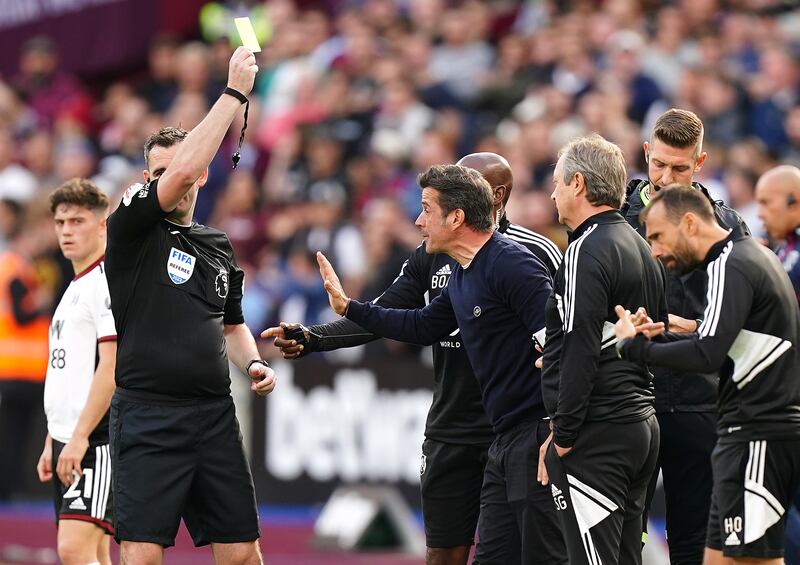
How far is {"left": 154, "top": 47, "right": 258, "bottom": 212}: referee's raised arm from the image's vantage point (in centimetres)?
654

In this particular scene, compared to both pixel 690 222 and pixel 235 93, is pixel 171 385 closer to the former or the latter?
pixel 235 93

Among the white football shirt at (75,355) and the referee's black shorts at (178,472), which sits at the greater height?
the white football shirt at (75,355)

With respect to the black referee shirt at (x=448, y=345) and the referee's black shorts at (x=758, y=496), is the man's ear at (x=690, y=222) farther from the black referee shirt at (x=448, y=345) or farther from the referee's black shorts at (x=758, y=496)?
the black referee shirt at (x=448, y=345)

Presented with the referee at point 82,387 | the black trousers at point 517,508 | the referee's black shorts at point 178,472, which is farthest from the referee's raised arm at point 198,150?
the black trousers at point 517,508

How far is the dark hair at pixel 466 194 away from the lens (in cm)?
712

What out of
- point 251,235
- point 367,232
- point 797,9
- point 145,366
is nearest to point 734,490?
point 145,366

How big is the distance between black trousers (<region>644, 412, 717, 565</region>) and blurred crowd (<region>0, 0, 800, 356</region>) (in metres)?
5.25

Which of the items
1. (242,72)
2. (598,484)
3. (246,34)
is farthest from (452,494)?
(246,34)

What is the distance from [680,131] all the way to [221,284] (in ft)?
8.20

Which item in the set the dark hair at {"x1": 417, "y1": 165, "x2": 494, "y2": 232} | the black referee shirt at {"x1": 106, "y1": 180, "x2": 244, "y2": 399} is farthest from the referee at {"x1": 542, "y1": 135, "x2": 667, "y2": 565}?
the black referee shirt at {"x1": 106, "y1": 180, "x2": 244, "y2": 399}

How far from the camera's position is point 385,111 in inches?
655

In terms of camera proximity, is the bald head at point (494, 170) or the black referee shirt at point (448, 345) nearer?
the black referee shirt at point (448, 345)

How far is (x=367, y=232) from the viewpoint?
47.8ft

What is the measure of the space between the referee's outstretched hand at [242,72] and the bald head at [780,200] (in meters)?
3.79
